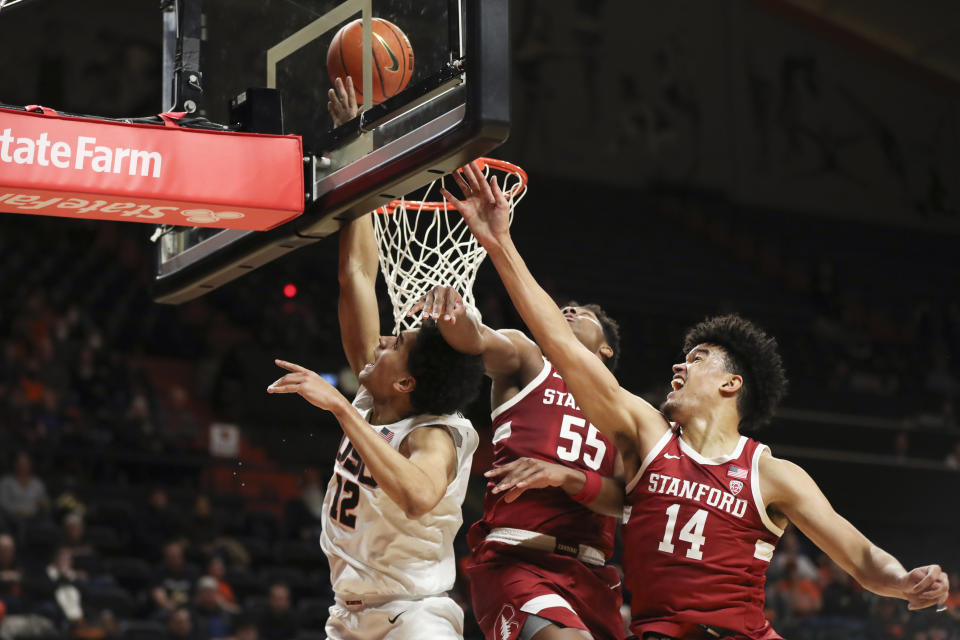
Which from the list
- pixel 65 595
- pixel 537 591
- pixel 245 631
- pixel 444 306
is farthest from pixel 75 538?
pixel 444 306

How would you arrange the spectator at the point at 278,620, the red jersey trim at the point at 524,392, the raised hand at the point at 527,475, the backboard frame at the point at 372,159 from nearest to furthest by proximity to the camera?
the backboard frame at the point at 372,159
the raised hand at the point at 527,475
the red jersey trim at the point at 524,392
the spectator at the point at 278,620

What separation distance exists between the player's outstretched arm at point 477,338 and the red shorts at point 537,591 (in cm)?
62

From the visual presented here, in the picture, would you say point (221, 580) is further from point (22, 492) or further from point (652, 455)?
point (652, 455)

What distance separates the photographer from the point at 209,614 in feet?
26.6

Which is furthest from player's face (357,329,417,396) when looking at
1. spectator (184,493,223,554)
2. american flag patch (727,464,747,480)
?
spectator (184,493,223,554)

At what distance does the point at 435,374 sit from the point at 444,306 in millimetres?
260

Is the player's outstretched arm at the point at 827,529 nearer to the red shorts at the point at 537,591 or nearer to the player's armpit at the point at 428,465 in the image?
the red shorts at the point at 537,591

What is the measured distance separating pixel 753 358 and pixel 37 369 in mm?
7996

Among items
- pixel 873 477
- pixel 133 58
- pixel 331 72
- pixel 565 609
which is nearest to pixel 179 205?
pixel 331 72

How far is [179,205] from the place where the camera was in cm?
349

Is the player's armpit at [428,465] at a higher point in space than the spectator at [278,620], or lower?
higher

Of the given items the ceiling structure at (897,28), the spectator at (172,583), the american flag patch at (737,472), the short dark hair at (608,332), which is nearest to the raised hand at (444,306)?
the short dark hair at (608,332)

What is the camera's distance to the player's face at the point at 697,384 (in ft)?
12.7

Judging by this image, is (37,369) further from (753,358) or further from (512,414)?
(753,358)
